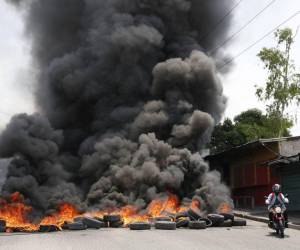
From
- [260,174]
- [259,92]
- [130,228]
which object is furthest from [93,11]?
[130,228]

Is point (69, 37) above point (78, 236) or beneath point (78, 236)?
above

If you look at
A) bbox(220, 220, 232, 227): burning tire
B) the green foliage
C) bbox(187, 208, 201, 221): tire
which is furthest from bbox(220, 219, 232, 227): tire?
the green foliage

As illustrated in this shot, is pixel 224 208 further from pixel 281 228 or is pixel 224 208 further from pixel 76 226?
pixel 76 226

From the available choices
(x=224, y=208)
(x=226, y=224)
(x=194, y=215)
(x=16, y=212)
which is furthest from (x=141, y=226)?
(x=16, y=212)

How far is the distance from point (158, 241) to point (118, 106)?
17.6 m

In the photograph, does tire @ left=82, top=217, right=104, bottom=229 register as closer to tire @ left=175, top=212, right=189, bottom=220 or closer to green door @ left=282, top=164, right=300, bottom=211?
tire @ left=175, top=212, right=189, bottom=220

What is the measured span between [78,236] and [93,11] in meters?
21.8

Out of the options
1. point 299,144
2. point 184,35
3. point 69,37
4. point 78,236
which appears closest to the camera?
point 78,236

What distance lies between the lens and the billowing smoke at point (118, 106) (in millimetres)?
24094

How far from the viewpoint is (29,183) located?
2262cm

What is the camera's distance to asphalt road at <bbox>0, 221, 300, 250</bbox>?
1204cm

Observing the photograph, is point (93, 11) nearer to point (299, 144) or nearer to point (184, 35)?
point (184, 35)

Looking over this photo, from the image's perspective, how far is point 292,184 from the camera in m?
26.0

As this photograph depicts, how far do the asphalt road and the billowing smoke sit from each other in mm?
7022
